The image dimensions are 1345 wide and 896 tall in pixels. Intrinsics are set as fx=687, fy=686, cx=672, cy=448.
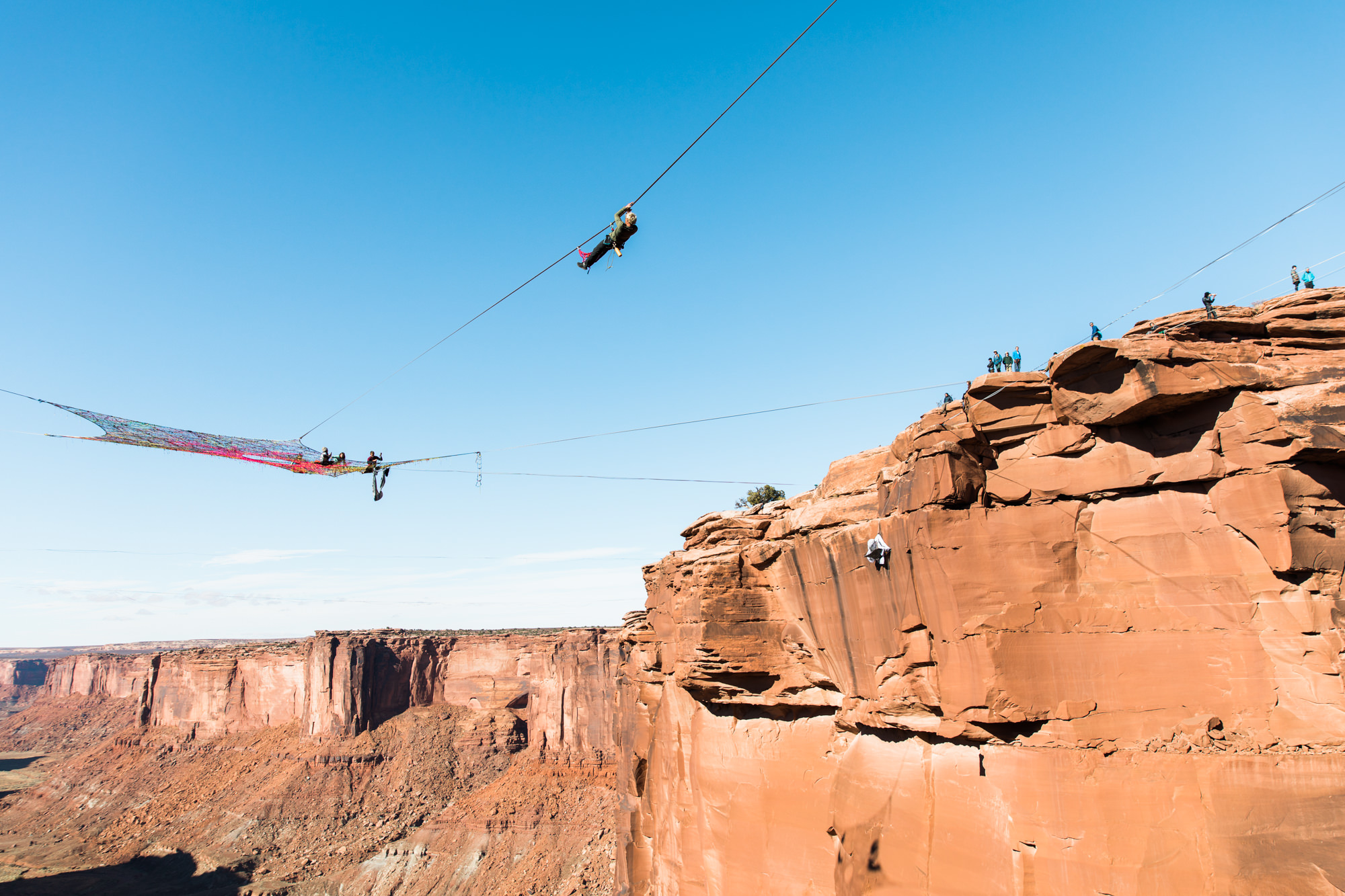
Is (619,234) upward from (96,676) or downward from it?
upward

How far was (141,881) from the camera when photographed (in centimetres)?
5669

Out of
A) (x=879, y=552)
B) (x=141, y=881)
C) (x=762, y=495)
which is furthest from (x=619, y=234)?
(x=141, y=881)

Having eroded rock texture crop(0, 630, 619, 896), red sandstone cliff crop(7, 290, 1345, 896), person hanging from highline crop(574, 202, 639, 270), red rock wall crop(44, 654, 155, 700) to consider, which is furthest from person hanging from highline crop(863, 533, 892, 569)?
red rock wall crop(44, 654, 155, 700)

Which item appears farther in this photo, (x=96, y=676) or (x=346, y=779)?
(x=96, y=676)

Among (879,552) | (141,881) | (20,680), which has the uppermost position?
(879,552)

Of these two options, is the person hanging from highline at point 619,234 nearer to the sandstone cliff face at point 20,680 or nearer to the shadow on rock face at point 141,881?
the shadow on rock face at point 141,881

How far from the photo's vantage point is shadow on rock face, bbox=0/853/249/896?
52.4 metres

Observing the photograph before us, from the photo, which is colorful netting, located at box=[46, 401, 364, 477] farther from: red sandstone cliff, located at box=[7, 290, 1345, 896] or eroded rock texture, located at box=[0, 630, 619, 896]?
eroded rock texture, located at box=[0, 630, 619, 896]

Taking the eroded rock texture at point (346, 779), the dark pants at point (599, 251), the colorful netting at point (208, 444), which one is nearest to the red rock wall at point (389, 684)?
the eroded rock texture at point (346, 779)

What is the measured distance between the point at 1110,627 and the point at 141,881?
75194 millimetres

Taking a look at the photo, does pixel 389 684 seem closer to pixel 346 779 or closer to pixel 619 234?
pixel 346 779

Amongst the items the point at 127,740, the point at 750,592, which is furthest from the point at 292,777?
the point at 750,592

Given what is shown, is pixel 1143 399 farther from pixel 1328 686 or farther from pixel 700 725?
pixel 700 725

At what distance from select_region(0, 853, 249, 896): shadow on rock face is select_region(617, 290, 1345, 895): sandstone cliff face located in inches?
2303
